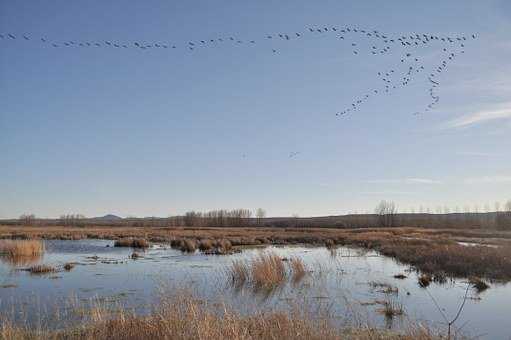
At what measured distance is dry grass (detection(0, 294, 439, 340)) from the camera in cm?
840

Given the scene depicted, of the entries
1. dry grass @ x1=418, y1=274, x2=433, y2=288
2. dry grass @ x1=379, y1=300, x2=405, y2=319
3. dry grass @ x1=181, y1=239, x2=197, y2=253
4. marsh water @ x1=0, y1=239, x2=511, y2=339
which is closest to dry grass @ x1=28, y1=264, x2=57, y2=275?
marsh water @ x1=0, y1=239, x2=511, y2=339

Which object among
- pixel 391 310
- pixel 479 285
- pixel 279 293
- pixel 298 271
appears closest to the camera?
pixel 391 310

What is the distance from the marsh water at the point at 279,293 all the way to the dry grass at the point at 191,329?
82 cm

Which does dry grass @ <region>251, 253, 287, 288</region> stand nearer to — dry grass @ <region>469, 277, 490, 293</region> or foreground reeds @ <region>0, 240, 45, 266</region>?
dry grass @ <region>469, 277, 490, 293</region>

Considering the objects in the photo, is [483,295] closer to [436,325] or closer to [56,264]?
[436,325]

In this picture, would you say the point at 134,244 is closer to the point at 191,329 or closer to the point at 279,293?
the point at 279,293

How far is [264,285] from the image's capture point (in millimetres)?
18594

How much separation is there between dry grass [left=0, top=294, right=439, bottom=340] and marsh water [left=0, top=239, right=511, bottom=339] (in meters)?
0.82

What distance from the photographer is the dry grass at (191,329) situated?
27.6 feet

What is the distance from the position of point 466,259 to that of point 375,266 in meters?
4.79

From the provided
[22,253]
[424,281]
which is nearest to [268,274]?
[424,281]

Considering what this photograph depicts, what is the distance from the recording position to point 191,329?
8367mm

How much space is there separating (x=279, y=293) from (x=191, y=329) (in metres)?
8.93

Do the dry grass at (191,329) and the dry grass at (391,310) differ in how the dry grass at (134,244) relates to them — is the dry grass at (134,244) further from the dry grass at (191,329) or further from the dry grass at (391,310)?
the dry grass at (191,329)
